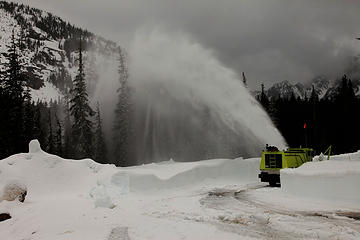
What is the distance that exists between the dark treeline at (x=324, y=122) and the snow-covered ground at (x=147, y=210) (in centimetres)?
4886

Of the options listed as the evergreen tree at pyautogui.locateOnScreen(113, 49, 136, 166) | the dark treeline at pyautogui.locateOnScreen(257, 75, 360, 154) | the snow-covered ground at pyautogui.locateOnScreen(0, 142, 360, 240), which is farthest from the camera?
the dark treeline at pyautogui.locateOnScreen(257, 75, 360, 154)

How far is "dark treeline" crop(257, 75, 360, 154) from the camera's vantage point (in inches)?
2493

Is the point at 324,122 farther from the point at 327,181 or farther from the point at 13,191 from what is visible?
the point at 13,191

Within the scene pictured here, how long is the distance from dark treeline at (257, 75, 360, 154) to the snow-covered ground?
1924 inches

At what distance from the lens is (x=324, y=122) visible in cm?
7000

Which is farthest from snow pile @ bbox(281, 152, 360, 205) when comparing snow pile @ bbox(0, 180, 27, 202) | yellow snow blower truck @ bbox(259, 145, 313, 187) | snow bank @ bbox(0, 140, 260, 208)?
snow pile @ bbox(0, 180, 27, 202)

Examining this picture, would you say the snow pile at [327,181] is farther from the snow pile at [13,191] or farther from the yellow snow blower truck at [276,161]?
the snow pile at [13,191]

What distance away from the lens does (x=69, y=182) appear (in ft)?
52.6

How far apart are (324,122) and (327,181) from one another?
2547 inches

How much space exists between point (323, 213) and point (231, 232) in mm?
3844

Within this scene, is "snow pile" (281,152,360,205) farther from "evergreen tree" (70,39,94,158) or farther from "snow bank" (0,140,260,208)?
"evergreen tree" (70,39,94,158)

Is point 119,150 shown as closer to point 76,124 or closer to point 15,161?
→ point 76,124

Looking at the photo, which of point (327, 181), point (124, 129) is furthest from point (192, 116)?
point (327, 181)

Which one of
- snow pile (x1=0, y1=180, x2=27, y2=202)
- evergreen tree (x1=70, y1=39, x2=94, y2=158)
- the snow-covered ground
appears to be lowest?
the snow-covered ground
